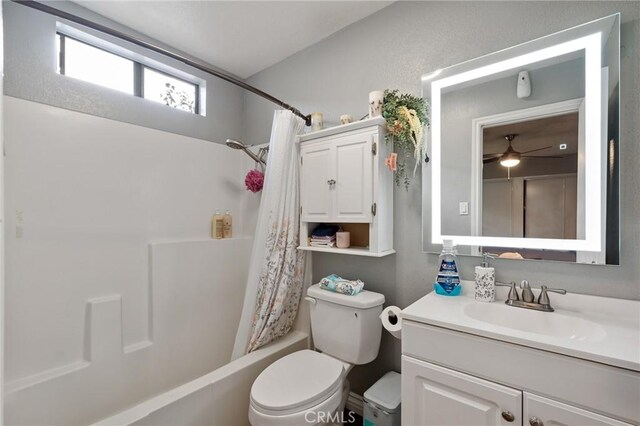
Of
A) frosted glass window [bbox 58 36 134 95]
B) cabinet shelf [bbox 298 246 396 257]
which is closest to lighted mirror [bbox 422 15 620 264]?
cabinet shelf [bbox 298 246 396 257]

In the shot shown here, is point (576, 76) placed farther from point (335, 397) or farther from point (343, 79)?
point (335, 397)

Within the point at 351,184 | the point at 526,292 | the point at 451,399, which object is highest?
the point at 351,184

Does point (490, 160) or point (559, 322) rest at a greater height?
point (490, 160)

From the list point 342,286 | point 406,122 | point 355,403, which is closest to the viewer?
point 406,122

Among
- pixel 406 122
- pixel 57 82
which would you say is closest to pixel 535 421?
pixel 406 122

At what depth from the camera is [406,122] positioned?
61.6 inches

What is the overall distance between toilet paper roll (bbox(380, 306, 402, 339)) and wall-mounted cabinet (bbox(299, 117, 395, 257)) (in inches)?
11.6

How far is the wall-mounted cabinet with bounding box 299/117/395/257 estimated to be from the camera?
1.61 meters

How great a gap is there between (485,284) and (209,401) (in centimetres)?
146

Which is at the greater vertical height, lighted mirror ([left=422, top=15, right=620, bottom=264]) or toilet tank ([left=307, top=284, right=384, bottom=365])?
lighted mirror ([left=422, top=15, right=620, bottom=264])

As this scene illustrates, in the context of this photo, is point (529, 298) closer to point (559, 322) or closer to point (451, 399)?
point (559, 322)

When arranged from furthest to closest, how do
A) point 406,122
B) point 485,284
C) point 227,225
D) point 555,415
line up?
point 227,225, point 406,122, point 485,284, point 555,415

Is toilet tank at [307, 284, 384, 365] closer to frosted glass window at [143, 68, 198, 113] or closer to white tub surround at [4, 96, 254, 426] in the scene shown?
white tub surround at [4, 96, 254, 426]

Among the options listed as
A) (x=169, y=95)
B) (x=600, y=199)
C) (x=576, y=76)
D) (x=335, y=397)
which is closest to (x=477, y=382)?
(x=335, y=397)
